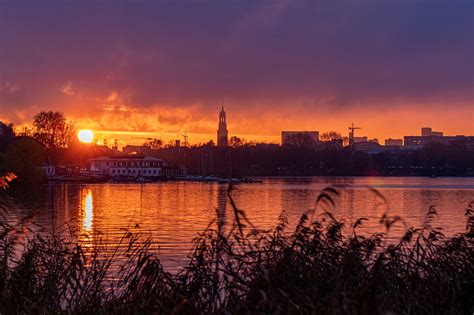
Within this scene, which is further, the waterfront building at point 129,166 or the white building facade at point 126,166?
the white building facade at point 126,166

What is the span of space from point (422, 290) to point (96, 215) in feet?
158

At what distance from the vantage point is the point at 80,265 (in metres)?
12.2

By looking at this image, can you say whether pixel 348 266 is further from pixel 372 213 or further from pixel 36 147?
pixel 36 147

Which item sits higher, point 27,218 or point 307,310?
point 27,218

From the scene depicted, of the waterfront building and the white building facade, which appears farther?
the white building facade

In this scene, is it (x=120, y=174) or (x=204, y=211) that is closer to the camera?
(x=204, y=211)

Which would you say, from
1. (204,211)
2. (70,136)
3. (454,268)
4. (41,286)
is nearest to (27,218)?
(41,286)

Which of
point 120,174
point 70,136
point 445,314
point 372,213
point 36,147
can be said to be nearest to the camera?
point 445,314

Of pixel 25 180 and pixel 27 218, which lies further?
pixel 25 180

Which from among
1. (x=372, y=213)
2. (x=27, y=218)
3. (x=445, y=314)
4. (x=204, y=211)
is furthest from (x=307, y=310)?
(x=204, y=211)

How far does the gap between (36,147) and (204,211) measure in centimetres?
5156

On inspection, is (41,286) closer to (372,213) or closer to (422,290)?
(422,290)

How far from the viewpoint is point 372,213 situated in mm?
56156

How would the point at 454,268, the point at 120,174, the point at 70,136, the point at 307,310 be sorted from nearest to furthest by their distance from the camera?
the point at 307,310 → the point at 454,268 → the point at 70,136 → the point at 120,174
